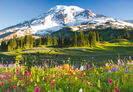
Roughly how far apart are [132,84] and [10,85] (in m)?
4.53

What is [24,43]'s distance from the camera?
10550cm

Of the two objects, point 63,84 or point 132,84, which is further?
point 63,84

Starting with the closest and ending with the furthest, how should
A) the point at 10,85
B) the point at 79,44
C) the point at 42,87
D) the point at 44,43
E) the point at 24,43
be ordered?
1. the point at 42,87
2. the point at 10,85
3. the point at 79,44
4. the point at 24,43
5. the point at 44,43

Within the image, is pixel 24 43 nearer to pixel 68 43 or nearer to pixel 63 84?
pixel 68 43

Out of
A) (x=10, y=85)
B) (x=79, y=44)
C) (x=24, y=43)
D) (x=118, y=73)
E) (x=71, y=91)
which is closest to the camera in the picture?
(x=71, y=91)

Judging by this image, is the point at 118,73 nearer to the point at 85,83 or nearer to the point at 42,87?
the point at 85,83

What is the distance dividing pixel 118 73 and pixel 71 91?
10.0 feet

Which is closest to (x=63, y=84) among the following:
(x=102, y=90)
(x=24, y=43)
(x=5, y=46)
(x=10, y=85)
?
(x=102, y=90)

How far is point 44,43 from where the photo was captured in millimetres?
120375

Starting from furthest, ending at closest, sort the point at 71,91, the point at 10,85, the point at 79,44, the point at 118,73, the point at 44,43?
the point at 44,43, the point at 79,44, the point at 118,73, the point at 10,85, the point at 71,91

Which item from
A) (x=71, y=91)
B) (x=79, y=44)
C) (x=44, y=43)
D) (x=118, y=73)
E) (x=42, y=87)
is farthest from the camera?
(x=44, y=43)

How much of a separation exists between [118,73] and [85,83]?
240cm

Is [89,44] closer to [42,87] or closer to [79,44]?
[79,44]

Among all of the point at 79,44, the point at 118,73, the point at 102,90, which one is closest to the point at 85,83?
the point at 102,90
